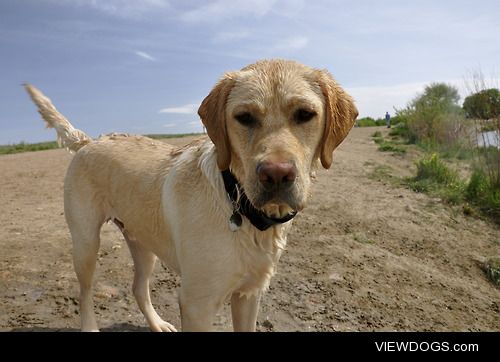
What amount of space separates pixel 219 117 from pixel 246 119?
189 mm

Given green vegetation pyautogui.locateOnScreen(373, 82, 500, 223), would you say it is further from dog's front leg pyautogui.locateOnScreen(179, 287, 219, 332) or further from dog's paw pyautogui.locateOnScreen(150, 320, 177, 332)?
dog's front leg pyautogui.locateOnScreen(179, 287, 219, 332)

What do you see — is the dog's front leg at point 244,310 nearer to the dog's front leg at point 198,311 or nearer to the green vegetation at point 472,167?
the dog's front leg at point 198,311

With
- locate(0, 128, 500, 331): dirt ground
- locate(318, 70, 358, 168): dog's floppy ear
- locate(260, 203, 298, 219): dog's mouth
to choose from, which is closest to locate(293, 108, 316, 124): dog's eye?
locate(318, 70, 358, 168): dog's floppy ear

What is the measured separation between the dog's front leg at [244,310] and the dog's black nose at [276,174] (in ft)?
3.55

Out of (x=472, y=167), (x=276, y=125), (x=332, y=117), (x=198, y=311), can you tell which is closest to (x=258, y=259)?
(x=198, y=311)

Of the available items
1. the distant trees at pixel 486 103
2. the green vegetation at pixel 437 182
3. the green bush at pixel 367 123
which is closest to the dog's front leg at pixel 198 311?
the green vegetation at pixel 437 182

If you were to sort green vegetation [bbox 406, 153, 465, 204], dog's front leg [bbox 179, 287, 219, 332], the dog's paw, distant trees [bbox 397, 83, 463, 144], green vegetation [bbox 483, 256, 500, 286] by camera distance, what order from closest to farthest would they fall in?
dog's front leg [bbox 179, 287, 219, 332] → the dog's paw → green vegetation [bbox 483, 256, 500, 286] → green vegetation [bbox 406, 153, 465, 204] → distant trees [bbox 397, 83, 463, 144]

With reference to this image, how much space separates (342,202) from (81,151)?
5177 millimetres

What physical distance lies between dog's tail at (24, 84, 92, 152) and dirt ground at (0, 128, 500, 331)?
1.50m

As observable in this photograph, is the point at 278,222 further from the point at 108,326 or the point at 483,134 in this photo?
the point at 483,134

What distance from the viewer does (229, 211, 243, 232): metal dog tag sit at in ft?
7.55

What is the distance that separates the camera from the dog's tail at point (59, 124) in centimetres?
371

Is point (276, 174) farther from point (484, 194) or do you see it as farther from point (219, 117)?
point (484, 194)
